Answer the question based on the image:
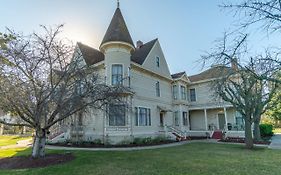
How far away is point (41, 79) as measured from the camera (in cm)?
1003

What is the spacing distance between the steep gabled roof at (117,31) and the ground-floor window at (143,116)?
21.9ft

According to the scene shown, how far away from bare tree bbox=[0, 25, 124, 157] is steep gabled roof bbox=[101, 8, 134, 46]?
8302 millimetres

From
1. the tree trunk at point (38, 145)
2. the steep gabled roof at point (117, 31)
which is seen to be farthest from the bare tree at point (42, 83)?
the steep gabled roof at point (117, 31)

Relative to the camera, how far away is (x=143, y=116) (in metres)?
20.8

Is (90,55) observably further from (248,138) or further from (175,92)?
(248,138)

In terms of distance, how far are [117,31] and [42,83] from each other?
35.8 ft

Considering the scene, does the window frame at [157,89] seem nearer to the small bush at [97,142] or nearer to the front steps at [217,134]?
the front steps at [217,134]

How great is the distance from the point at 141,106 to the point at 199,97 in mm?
11343

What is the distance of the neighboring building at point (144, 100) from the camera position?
18.0 meters

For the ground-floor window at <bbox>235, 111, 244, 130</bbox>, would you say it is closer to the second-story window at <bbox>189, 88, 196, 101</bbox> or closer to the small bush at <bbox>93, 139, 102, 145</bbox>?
the second-story window at <bbox>189, 88, 196, 101</bbox>

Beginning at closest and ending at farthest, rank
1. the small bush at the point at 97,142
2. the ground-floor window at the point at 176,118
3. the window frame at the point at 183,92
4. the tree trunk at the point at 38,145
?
1. the tree trunk at the point at 38,145
2. the small bush at the point at 97,142
3. the ground-floor window at the point at 176,118
4. the window frame at the point at 183,92

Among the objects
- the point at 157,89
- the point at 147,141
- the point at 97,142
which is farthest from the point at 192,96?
the point at 97,142

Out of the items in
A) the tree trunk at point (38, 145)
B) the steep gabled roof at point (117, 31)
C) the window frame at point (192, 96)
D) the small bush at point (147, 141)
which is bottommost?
the small bush at point (147, 141)

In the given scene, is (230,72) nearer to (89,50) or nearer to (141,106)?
(141,106)
